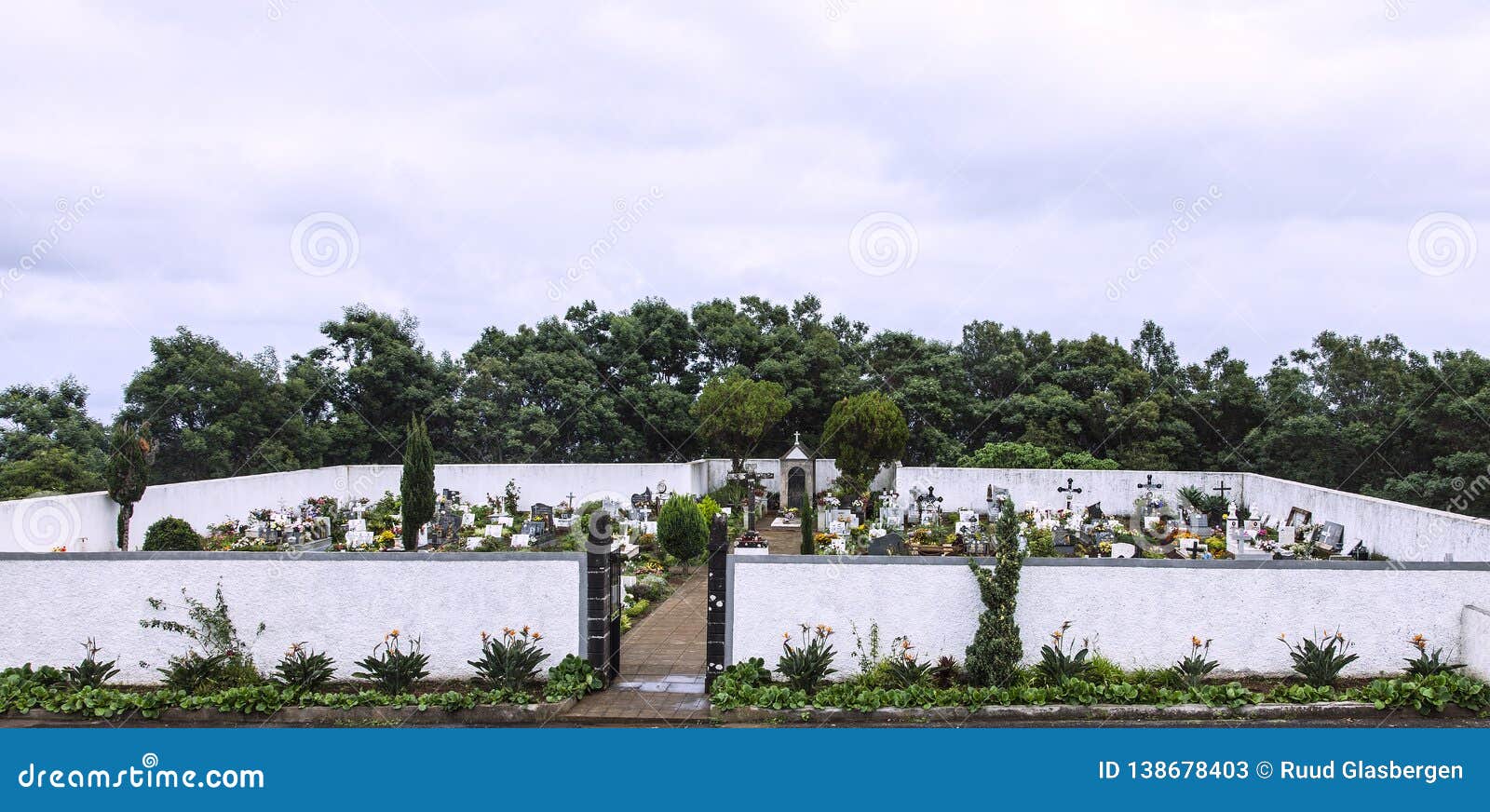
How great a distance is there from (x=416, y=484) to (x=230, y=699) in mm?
7459

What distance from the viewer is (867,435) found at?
21750 mm

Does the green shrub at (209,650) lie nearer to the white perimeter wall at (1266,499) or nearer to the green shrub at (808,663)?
the green shrub at (808,663)

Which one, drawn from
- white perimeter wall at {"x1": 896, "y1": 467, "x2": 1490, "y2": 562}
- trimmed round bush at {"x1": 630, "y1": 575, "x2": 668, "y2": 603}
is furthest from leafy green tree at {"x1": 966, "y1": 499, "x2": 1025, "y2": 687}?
white perimeter wall at {"x1": 896, "y1": 467, "x2": 1490, "y2": 562}

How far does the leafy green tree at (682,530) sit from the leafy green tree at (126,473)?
8.10 metres

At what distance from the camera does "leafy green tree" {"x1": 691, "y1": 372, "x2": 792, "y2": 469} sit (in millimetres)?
23844

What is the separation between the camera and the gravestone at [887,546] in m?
15.3

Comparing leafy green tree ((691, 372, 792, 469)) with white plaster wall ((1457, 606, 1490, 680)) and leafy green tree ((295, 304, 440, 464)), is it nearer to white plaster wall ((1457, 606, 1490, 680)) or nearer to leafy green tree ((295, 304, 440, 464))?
leafy green tree ((295, 304, 440, 464))

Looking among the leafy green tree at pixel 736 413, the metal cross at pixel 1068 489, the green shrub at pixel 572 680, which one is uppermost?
the leafy green tree at pixel 736 413

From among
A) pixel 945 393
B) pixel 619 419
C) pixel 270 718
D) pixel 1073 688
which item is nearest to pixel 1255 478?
pixel 945 393

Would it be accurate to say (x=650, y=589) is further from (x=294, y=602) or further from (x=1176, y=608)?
(x=1176, y=608)

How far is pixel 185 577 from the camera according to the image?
8961mm

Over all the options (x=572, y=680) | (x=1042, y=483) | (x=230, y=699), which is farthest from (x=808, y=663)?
Result: (x=1042, y=483)

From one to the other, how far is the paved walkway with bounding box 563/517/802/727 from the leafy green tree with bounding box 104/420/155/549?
27.5 ft

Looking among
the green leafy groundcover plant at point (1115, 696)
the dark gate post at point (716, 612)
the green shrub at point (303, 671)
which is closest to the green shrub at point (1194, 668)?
the green leafy groundcover plant at point (1115, 696)
